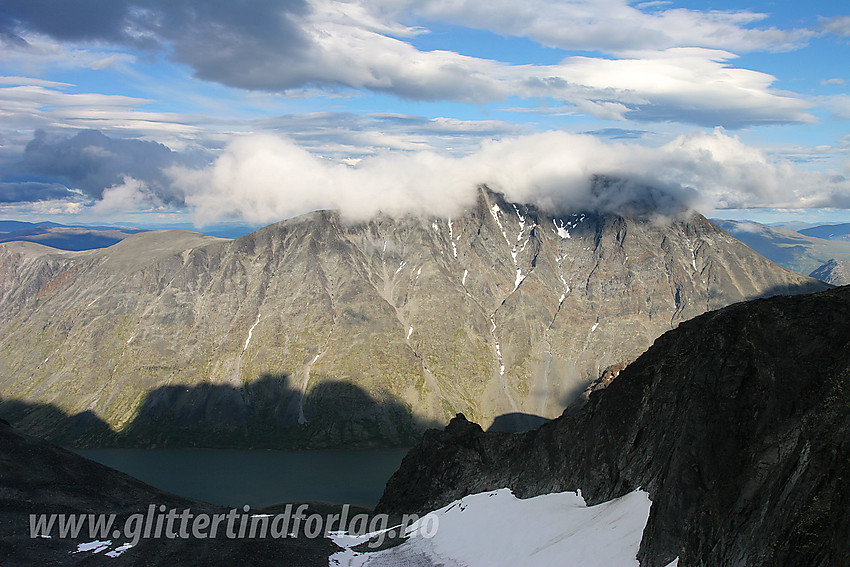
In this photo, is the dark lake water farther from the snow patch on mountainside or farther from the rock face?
the rock face

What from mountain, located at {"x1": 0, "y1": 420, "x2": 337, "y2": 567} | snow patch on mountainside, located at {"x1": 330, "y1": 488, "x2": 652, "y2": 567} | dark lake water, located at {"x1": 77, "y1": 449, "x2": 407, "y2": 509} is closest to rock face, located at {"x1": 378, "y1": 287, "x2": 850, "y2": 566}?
snow patch on mountainside, located at {"x1": 330, "y1": 488, "x2": 652, "y2": 567}

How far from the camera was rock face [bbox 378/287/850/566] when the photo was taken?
24.2 meters

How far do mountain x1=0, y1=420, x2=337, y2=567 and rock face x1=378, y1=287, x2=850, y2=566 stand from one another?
35.1 meters

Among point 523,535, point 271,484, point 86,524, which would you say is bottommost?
point 271,484

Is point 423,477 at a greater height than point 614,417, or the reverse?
point 614,417

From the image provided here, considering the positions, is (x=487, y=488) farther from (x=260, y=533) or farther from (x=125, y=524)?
(x=125, y=524)

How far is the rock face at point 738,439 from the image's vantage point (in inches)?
953

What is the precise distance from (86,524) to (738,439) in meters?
74.1

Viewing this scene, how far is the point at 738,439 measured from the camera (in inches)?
1380

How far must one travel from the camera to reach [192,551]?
58.0 metres

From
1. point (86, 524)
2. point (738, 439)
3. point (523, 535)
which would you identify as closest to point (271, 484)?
point (86, 524)

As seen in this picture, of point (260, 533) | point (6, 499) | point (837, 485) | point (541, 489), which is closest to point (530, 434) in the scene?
point (541, 489)

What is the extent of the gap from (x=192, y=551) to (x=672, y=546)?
49.1 m

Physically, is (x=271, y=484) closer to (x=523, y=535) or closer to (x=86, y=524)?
(x=86, y=524)
